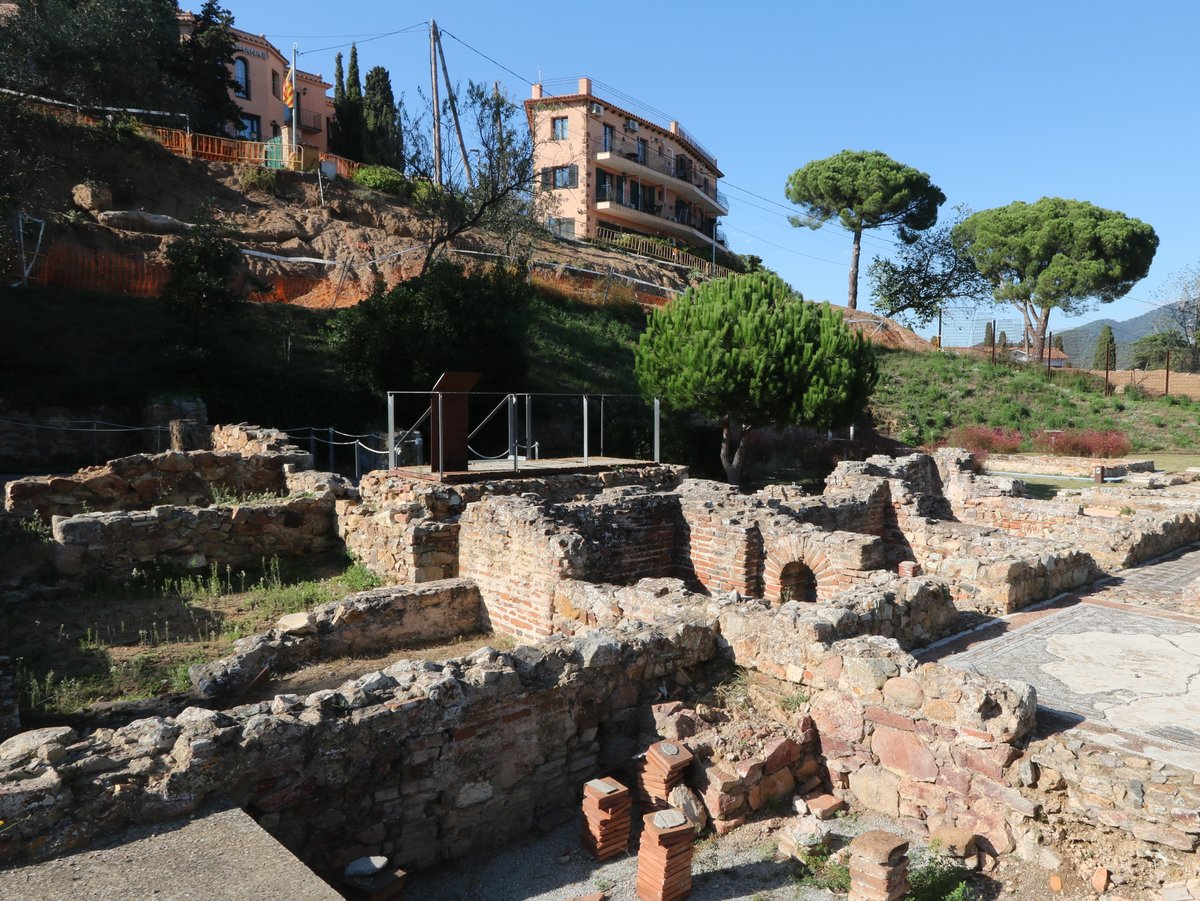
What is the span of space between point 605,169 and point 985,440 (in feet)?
93.0

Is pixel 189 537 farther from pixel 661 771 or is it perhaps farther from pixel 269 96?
→ pixel 269 96

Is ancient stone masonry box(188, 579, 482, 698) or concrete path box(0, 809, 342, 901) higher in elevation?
concrete path box(0, 809, 342, 901)

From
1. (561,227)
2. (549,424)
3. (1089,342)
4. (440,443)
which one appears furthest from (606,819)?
(1089,342)

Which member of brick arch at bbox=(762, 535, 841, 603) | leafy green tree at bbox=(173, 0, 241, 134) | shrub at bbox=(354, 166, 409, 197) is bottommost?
brick arch at bbox=(762, 535, 841, 603)

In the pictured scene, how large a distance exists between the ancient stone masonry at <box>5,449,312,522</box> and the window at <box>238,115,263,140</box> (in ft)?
116

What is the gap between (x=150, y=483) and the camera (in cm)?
1267

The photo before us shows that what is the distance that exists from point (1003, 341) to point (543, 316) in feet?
80.6

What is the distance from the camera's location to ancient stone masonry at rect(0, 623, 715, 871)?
3412mm

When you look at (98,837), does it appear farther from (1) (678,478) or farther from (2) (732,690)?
(1) (678,478)

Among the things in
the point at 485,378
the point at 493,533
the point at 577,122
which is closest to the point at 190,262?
the point at 485,378

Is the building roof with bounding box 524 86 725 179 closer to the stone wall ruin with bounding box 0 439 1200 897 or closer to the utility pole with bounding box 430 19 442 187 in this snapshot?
the utility pole with bounding box 430 19 442 187

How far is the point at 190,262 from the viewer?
742 inches

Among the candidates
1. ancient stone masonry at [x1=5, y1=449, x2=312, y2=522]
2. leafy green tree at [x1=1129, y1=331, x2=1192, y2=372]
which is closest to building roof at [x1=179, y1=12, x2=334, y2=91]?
ancient stone masonry at [x1=5, y1=449, x2=312, y2=522]

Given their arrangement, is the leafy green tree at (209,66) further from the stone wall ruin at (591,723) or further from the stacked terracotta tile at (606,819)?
the stacked terracotta tile at (606,819)
